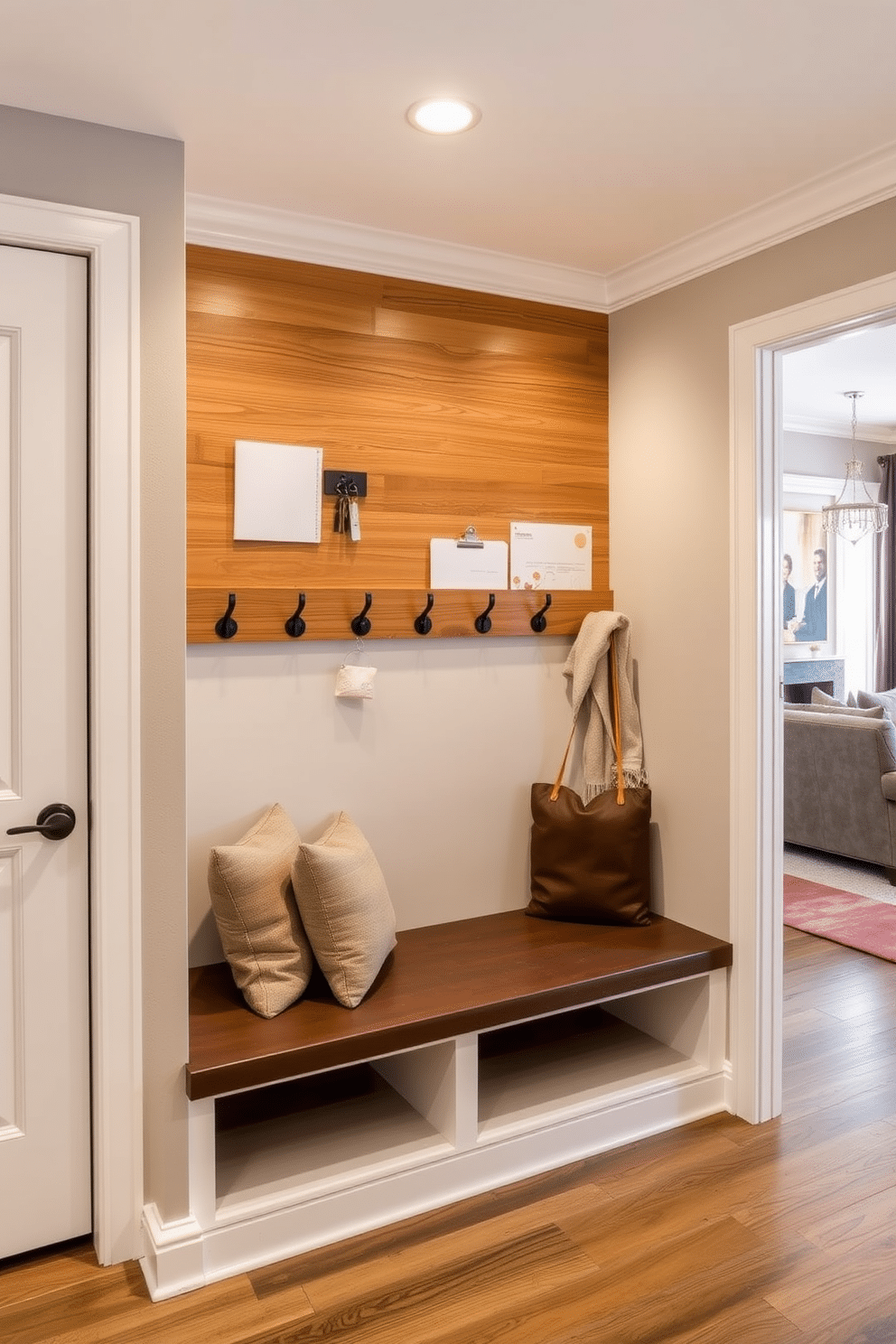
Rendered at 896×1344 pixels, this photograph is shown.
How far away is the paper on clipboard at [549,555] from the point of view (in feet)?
9.73

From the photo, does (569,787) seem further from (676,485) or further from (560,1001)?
(676,485)

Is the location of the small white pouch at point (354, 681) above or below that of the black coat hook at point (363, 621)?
below

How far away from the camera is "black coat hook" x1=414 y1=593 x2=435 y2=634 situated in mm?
2766

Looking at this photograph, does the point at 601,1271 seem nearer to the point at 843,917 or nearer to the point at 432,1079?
the point at 432,1079

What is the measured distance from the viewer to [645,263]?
9.35ft

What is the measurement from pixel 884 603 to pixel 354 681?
18.9 ft

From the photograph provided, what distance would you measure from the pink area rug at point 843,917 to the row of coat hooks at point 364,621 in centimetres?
221

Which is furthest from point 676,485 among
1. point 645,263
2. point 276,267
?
point 276,267

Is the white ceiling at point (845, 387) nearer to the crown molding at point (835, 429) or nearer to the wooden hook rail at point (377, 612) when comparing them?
the crown molding at point (835, 429)

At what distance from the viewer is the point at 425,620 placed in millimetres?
2773

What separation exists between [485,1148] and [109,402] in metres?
1.88

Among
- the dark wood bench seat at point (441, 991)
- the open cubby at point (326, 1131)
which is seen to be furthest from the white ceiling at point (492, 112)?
the open cubby at point (326, 1131)

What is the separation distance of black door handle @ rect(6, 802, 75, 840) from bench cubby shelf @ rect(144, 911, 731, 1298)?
54 cm

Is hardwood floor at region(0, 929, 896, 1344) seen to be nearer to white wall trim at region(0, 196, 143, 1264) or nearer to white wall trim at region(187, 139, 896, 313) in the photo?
white wall trim at region(0, 196, 143, 1264)
